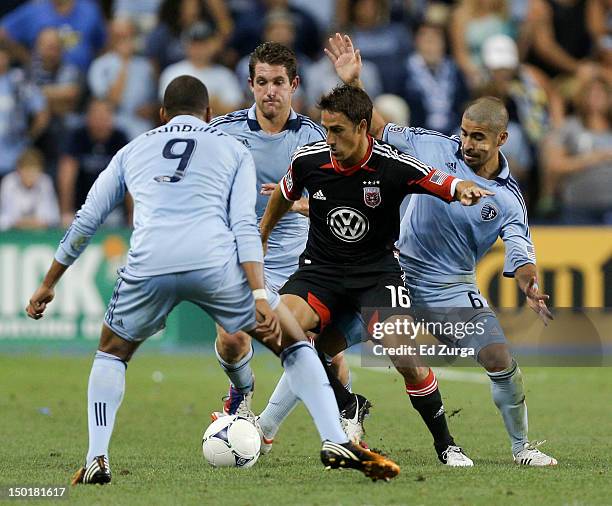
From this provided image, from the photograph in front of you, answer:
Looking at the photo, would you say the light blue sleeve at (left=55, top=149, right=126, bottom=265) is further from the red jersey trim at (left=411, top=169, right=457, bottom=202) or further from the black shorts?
the red jersey trim at (left=411, top=169, right=457, bottom=202)

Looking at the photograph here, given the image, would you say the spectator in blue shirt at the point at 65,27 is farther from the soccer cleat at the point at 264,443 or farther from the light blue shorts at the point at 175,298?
→ the light blue shorts at the point at 175,298

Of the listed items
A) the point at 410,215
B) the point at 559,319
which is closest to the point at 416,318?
the point at 410,215

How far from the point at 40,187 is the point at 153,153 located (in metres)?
9.86

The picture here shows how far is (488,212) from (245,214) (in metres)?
2.10

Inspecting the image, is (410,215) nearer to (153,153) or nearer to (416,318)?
(416,318)

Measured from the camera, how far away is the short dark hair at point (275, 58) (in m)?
8.96

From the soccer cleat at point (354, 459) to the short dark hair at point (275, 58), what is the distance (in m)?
3.28

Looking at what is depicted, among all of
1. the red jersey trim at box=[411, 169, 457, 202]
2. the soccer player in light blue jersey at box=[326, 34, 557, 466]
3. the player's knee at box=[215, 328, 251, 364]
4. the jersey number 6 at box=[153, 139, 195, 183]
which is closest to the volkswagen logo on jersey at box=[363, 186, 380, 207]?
the red jersey trim at box=[411, 169, 457, 202]

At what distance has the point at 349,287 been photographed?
7.92m

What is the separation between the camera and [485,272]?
15.8m

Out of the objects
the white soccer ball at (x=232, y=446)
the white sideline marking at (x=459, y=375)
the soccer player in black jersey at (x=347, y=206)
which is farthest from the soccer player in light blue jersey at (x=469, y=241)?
the white sideline marking at (x=459, y=375)

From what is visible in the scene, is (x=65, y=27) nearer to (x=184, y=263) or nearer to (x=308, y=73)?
(x=308, y=73)

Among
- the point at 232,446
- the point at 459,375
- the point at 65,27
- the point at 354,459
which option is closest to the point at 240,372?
the point at 232,446

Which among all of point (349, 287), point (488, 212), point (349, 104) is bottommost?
point (349, 287)
